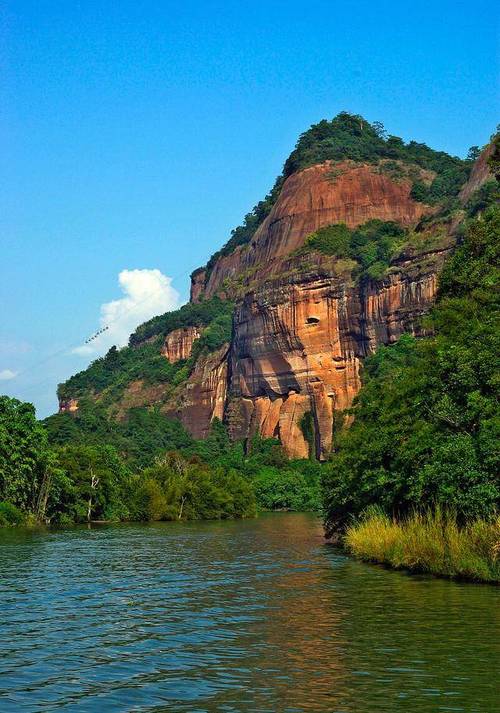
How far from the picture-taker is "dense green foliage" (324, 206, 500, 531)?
26.5 metres

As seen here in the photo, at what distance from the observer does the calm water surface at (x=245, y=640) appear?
12.9 m

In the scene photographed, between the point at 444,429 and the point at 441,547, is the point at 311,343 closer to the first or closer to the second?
the point at 444,429

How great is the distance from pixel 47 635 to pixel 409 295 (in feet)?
441

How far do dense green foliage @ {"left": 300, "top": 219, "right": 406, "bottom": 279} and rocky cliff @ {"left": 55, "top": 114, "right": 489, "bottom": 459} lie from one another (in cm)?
97

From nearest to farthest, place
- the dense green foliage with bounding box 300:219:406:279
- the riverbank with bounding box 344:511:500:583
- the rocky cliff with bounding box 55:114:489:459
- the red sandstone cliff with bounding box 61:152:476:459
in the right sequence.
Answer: the riverbank with bounding box 344:511:500:583
the rocky cliff with bounding box 55:114:489:459
the red sandstone cliff with bounding box 61:152:476:459
the dense green foliage with bounding box 300:219:406:279

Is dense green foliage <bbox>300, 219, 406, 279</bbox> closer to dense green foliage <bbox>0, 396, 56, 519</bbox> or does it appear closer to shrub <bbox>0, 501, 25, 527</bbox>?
dense green foliage <bbox>0, 396, 56, 519</bbox>

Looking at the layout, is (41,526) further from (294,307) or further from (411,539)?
(294,307)

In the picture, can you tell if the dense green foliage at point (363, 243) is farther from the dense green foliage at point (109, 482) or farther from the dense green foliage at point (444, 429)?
the dense green foliage at point (444, 429)

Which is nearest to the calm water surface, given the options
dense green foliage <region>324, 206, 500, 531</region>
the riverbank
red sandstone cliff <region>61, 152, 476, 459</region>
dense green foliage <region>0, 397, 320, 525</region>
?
the riverbank

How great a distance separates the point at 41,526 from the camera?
228ft

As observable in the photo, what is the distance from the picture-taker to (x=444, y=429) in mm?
29781

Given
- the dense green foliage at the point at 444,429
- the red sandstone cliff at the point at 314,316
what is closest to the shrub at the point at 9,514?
the dense green foliage at the point at 444,429

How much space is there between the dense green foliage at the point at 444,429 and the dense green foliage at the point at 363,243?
115 meters

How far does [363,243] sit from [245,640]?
15985 centimetres
